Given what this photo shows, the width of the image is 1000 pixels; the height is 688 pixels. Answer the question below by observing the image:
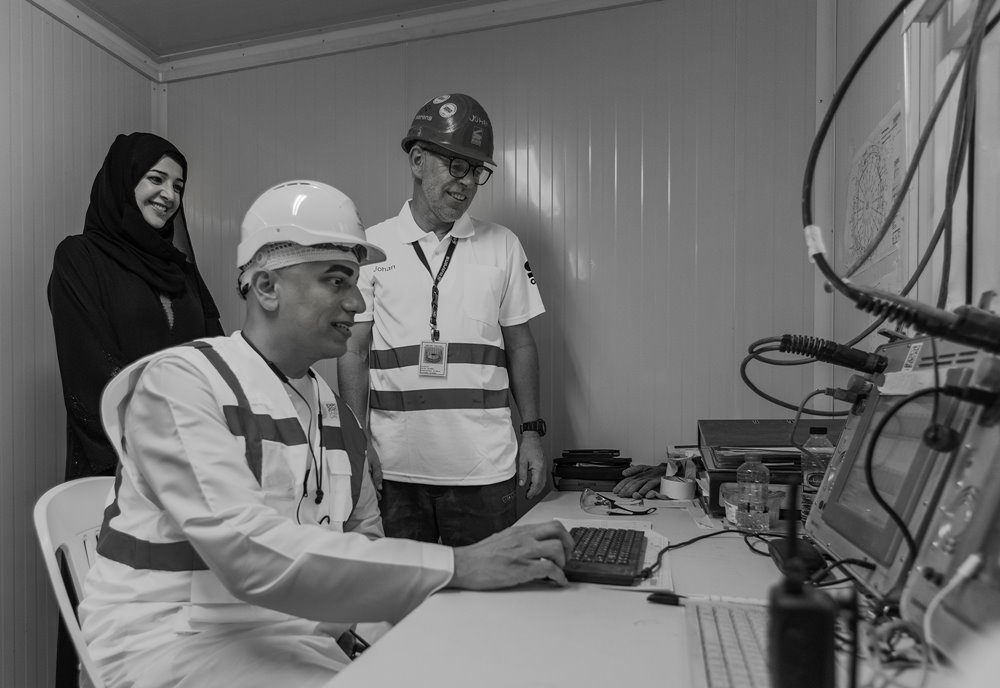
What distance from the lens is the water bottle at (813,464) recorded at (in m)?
1.54

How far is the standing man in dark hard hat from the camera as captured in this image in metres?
2.11

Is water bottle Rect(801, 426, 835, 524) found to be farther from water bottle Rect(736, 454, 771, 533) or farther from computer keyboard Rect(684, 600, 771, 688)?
computer keyboard Rect(684, 600, 771, 688)

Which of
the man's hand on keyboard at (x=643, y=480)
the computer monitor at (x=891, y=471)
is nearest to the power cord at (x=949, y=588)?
the computer monitor at (x=891, y=471)

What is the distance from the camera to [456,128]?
7.00 feet

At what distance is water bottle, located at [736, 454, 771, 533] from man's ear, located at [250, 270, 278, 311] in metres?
1.11

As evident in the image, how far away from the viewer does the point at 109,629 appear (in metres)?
1.03

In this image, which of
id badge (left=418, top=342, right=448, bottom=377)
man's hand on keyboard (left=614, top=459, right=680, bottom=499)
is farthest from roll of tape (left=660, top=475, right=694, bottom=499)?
id badge (left=418, top=342, right=448, bottom=377)

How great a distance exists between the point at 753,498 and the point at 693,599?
603mm

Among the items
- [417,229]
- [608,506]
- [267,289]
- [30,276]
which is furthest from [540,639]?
[30,276]

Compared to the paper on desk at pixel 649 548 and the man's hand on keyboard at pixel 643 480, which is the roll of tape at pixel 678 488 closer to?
the man's hand on keyboard at pixel 643 480

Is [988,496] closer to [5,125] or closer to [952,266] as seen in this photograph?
[952,266]

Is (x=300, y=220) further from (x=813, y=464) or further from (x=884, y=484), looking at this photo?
(x=813, y=464)

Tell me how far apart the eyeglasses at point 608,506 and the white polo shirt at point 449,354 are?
13.4 inches

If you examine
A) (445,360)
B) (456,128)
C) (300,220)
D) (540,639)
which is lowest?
(540,639)
